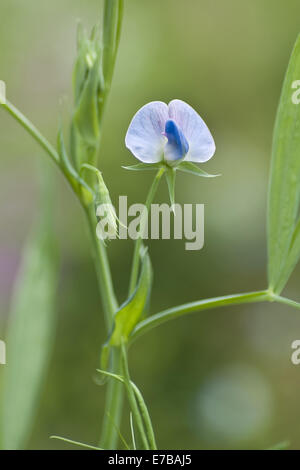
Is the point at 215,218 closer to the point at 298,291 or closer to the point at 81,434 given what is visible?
the point at 298,291

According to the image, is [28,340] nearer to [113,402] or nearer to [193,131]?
[113,402]

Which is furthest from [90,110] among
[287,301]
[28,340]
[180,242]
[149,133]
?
[180,242]

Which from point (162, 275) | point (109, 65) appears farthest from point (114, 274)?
point (109, 65)

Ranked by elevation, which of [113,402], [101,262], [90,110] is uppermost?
[90,110]

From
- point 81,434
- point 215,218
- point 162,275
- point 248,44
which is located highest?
point 248,44

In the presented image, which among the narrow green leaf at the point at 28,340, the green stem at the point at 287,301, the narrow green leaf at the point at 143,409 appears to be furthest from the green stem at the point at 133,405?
the narrow green leaf at the point at 28,340

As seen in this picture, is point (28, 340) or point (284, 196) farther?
point (28, 340)

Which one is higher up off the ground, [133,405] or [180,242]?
[180,242]
